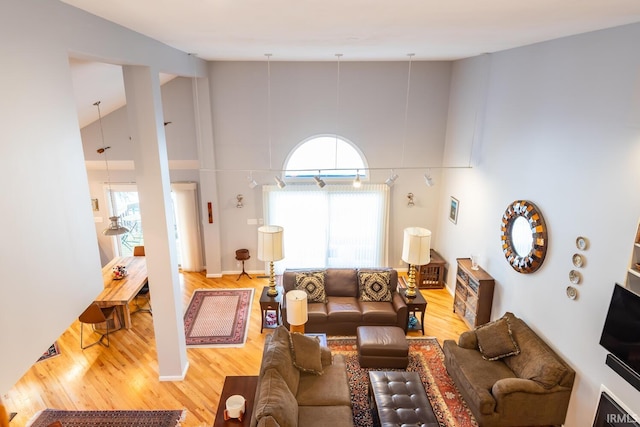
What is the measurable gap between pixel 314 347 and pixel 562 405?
2.85m

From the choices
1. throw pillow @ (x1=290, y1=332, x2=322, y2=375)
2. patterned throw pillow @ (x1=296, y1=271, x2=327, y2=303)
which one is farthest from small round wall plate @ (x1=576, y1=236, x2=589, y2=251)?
patterned throw pillow @ (x1=296, y1=271, x2=327, y2=303)

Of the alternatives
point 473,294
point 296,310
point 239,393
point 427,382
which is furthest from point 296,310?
point 473,294

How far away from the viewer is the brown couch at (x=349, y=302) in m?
6.14

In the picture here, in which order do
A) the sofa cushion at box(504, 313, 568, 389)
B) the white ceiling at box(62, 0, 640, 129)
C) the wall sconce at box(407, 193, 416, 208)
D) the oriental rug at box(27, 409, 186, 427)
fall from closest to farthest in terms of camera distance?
the white ceiling at box(62, 0, 640, 129), the sofa cushion at box(504, 313, 568, 389), the oriental rug at box(27, 409, 186, 427), the wall sconce at box(407, 193, 416, 208)

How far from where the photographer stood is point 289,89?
24.9 feet

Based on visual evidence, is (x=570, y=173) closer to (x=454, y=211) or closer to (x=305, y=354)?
(x=454, y=211)

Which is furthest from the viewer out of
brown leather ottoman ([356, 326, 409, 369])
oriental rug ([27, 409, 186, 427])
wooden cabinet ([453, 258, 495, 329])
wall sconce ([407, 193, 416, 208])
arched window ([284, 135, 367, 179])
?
wall sconce ([407, 193, 416, 208])

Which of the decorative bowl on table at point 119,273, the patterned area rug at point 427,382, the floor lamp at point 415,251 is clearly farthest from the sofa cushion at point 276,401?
the decorative bowl on table at point 119,273

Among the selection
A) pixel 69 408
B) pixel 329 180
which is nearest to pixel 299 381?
pixel 69 408

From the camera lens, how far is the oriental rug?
14.9ft

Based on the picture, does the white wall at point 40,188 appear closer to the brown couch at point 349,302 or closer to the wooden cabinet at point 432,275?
the brown couch at point 349,302

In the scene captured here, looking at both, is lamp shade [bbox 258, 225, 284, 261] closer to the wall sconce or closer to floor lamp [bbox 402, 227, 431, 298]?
floor lamp [bbox 402, 227, 431, 298]

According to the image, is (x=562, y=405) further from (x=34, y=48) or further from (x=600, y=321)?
(x=34, y=48)

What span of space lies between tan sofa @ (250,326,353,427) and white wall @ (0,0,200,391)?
184 cm
